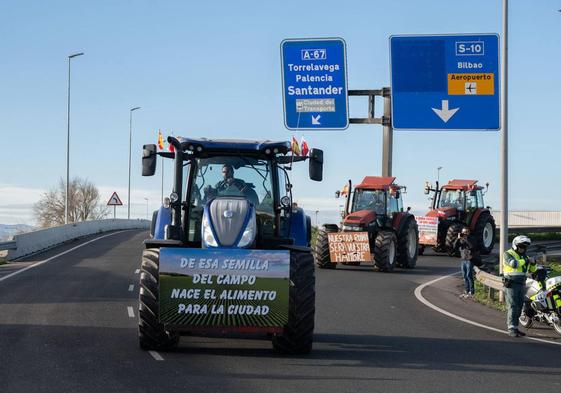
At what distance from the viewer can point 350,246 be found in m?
29.1

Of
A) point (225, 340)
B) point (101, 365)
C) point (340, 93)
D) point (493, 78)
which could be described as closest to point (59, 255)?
point (340, 93)

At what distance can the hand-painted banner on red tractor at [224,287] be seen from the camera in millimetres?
11766

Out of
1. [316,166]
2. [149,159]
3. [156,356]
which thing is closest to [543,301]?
[316,166]

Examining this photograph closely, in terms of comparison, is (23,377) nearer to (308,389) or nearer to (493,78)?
(308,389)

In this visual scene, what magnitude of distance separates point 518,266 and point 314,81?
14060mm

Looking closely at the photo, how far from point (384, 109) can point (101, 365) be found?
70.1 ft

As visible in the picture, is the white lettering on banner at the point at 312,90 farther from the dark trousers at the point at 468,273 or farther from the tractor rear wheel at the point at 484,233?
the tractor rear wheel at the point at 484,233

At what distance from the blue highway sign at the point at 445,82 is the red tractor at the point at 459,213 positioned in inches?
378

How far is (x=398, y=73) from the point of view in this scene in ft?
89.4

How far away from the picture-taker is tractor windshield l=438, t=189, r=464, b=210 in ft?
121

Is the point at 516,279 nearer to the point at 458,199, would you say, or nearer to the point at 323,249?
the point at 323,249

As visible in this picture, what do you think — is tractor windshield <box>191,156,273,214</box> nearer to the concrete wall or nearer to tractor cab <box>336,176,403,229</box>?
tractor cab <box>336,176,403,229</box>

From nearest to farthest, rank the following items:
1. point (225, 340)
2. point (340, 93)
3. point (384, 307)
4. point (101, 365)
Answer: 1. point (101, 365)
2. point (225, 340)
3. point (384, 307)
4. point (340, 93)

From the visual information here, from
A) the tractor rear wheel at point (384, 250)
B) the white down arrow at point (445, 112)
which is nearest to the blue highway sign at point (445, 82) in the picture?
the white down arrow at point (445, 112)
